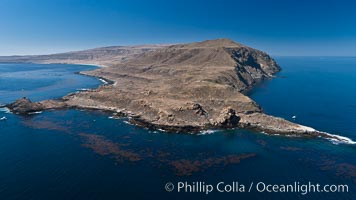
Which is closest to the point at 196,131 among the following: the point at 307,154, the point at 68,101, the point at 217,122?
the point at 217,122

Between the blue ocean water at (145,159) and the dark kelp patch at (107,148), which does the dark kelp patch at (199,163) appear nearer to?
the blue ocean water at (145,159)

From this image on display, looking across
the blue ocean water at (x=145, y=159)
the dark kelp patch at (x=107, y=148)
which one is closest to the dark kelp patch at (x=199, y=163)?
the blue ocean water at (x=145, y=159)

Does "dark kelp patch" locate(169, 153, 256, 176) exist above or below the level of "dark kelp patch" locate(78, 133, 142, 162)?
below

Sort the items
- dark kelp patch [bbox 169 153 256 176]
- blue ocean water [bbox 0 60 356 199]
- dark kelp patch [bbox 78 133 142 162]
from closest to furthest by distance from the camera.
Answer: blue ocean water [bbox 0 60 356 199] → dark kelp patch [bbox 169 153 256 176] → dark kelp patch [bbox 78 133 142 162]

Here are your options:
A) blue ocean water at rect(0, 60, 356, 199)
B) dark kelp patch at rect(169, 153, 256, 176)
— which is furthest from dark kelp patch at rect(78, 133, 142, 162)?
dark kelp patch at rect(169, 153, 256, 176)

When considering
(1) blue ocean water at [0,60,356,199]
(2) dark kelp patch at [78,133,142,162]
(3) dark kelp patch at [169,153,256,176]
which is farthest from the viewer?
(2) dark kelp patch at [78,133,142,162]

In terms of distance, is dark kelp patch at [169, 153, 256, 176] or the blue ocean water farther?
dark kelp patch at [169, 153, 256, 176]

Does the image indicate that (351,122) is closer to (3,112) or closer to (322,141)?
(322,141)

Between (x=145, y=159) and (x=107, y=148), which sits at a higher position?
(x=107, y=148)

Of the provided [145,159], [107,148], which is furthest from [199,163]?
[107,148]

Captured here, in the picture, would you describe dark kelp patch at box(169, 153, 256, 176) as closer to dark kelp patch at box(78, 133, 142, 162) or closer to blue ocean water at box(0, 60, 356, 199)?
blue ocean water at box(0, 60, 356, 199)

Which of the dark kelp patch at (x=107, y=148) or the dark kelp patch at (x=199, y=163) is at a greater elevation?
the dark kelp patch at (x=107, y=148)

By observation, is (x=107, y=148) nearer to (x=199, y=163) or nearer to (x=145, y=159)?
(x=145, y=159)
